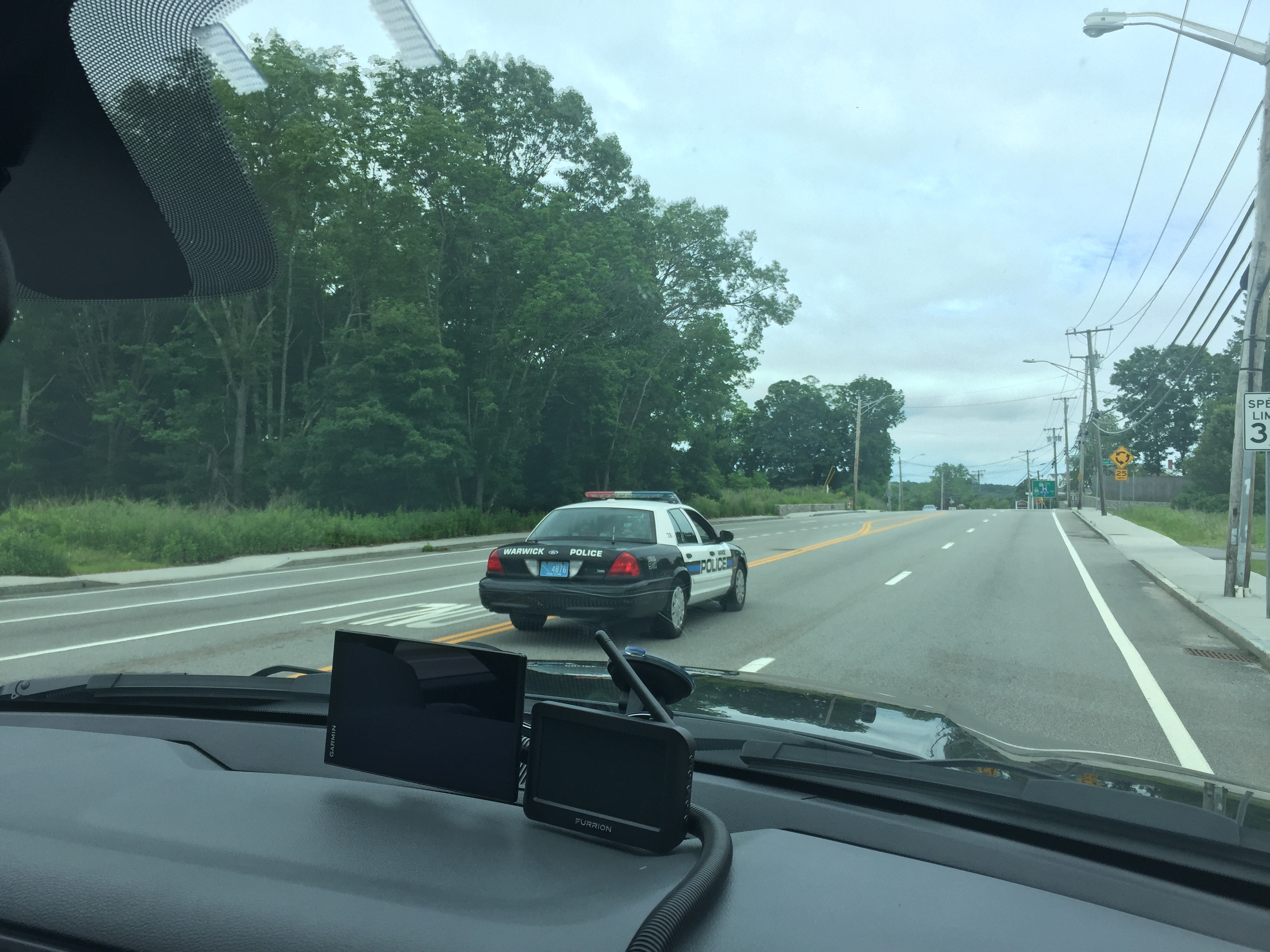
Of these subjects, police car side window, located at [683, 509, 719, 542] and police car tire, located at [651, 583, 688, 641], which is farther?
police car side window, located at [683, 509, 719, 542]

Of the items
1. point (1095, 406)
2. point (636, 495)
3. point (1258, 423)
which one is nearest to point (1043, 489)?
point (1095, 406)

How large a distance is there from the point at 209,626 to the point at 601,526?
4.83 m

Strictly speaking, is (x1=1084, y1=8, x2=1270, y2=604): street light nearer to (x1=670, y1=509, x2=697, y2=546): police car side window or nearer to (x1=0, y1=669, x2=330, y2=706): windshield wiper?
(x1=670, y1=509, x2=697, y2=546): police car side window

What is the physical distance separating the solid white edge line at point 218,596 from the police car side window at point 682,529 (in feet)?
24.1

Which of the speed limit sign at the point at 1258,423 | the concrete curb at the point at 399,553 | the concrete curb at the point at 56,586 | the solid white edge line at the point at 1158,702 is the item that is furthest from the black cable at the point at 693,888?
the concrete curb at the point at 56,586

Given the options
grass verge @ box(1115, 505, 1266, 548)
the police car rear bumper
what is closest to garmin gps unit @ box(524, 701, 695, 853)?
the police car rear bumper

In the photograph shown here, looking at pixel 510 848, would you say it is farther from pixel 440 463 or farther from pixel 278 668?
pixel 440 463

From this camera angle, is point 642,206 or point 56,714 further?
point 642,206

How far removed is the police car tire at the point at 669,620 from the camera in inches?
416

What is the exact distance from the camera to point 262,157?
2.99 m

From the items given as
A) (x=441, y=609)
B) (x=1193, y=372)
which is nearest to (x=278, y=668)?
(x=441, y=609)

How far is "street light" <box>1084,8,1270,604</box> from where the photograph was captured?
1563cm

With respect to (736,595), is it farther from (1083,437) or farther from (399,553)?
(1083,437)

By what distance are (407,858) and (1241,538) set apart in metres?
16.9
